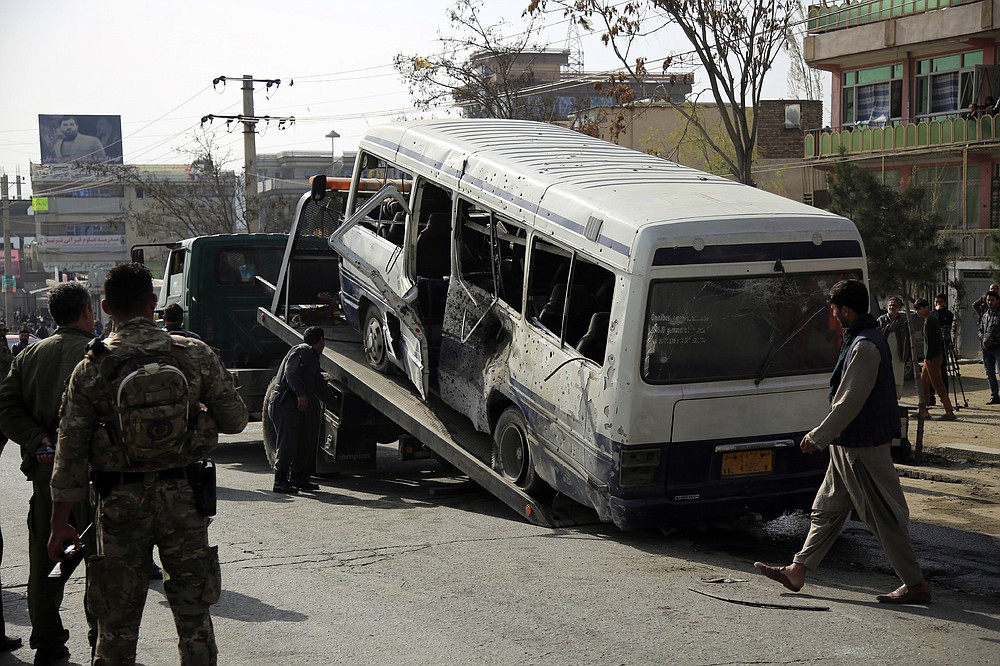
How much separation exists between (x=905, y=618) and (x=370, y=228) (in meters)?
6.97

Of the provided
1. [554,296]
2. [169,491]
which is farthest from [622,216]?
[169,491]

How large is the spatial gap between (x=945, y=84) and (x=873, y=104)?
→ 275 cm

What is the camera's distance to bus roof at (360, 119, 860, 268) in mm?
7785

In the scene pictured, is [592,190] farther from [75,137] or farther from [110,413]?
[75,137]

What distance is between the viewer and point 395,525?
877cm

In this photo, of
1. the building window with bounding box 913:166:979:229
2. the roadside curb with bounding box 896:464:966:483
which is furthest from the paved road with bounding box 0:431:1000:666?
the building window with bounding box 913:166:979:229

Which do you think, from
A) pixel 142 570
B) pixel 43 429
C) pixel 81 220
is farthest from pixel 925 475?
pixel 81 220

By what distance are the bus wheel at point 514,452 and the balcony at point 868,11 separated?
953 inches

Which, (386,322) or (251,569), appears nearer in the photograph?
(251,569)

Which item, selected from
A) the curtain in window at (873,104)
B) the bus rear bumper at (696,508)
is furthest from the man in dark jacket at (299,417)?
the curtain in window at (873,104)

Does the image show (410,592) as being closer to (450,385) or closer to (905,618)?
(905,618)

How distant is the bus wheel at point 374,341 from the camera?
11.2 metres

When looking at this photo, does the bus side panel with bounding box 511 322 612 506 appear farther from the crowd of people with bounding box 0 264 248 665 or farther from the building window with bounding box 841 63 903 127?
the building window with bounding box 841 63 903 127

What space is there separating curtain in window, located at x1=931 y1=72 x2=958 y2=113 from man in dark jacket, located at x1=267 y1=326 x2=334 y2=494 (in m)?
25.0
